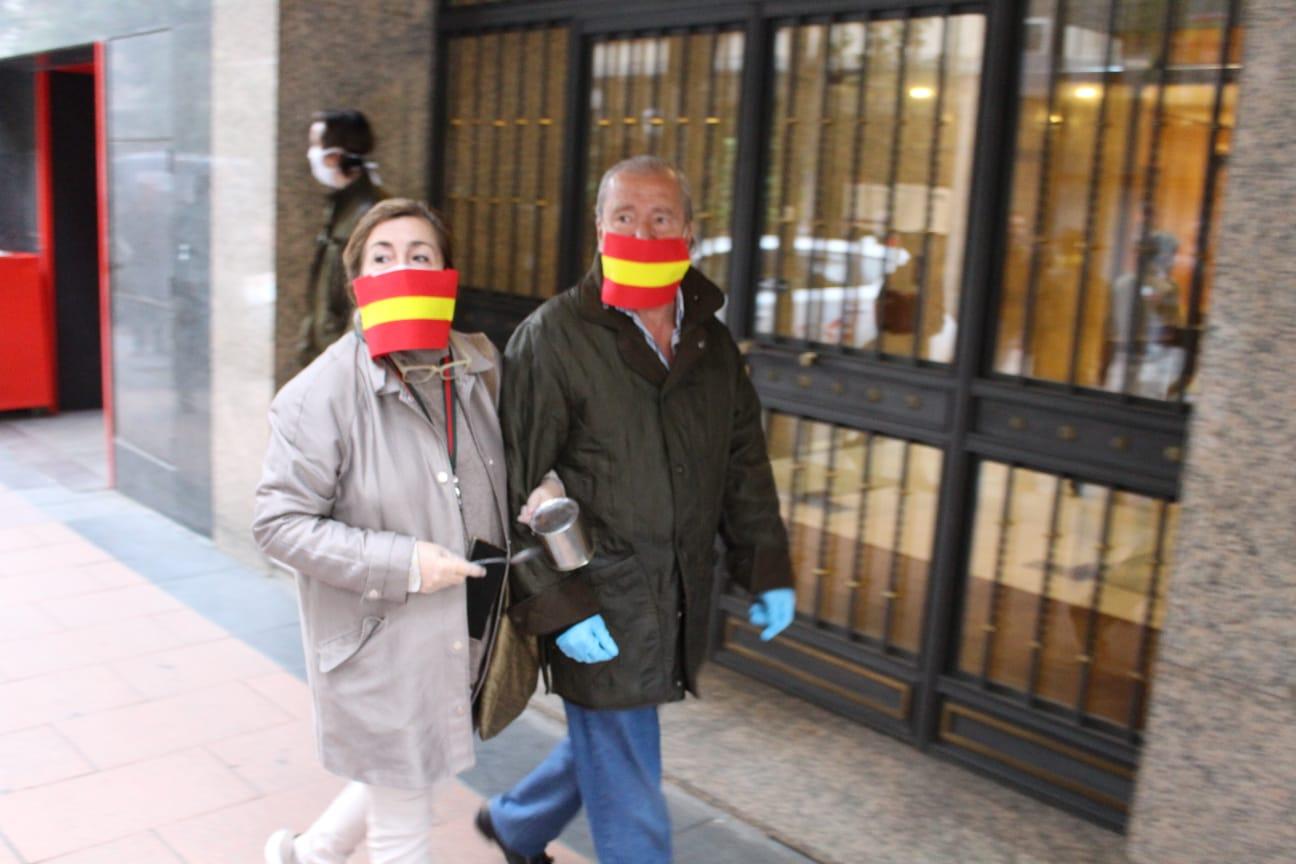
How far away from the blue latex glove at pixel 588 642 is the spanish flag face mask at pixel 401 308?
0.70 metres

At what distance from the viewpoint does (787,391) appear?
15.6 ft

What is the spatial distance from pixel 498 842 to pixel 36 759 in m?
1.70

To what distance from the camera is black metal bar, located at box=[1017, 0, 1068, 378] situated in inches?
154

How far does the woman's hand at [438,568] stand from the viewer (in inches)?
101

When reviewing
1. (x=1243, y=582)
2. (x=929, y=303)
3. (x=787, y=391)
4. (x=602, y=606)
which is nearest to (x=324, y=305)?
(x=787, y=391)

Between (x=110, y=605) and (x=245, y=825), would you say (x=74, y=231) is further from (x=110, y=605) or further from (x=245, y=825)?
(x=245, y=825)

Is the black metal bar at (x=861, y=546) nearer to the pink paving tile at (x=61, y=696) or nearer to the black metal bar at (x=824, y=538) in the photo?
the black metal bar at (x=824, y=538)

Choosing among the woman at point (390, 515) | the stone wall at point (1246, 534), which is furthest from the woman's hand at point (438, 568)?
the stone wall at point (1246, 534)

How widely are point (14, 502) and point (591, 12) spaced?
14.2 feet

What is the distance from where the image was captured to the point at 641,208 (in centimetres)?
297

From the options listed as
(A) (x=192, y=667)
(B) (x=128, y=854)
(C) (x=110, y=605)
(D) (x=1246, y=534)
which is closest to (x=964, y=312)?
(D) (x=1246, y=534)

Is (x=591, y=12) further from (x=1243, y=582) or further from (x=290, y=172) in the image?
(x=1243, y=582)

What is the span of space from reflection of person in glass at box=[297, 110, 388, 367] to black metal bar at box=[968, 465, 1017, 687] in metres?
2.73

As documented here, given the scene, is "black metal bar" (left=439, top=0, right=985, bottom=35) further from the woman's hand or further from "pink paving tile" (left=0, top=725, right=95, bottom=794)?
"pink paving tile" (left=0, top=725, right=95, bottom=794)
